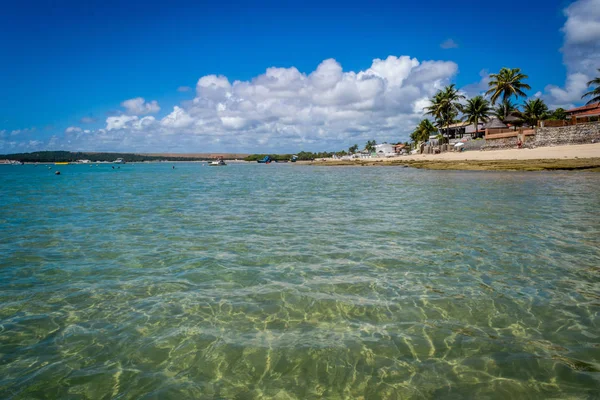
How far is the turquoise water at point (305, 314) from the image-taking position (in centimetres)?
423

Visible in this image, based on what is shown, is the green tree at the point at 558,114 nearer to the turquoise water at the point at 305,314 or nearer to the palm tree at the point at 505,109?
the palm tree at the point at 505,109

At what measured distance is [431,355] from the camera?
4.70m

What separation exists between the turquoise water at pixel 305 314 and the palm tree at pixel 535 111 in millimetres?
73328

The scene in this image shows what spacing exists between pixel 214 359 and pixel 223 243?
21.1 ft

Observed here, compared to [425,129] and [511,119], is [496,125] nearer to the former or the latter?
[511,119]

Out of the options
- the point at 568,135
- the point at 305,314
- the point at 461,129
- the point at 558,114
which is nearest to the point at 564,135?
the point at 568,135

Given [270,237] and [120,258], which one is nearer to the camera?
[120,258]

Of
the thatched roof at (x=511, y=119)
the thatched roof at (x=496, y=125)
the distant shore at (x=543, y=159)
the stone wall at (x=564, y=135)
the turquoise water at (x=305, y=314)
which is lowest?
the turquoise water at (x=305, y=314)

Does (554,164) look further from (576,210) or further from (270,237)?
(270,237)

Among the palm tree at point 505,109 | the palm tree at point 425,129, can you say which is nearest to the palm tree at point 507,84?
the palm tree at point 505,109

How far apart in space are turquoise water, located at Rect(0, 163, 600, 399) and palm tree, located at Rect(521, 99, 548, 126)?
7333cm

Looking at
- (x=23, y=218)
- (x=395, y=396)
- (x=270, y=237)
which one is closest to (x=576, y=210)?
(x=270, y=237)

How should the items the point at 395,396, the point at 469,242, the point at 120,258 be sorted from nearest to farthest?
the point at 395,396
the point at 120,258
the point at 469,242

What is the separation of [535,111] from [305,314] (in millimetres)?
86761
